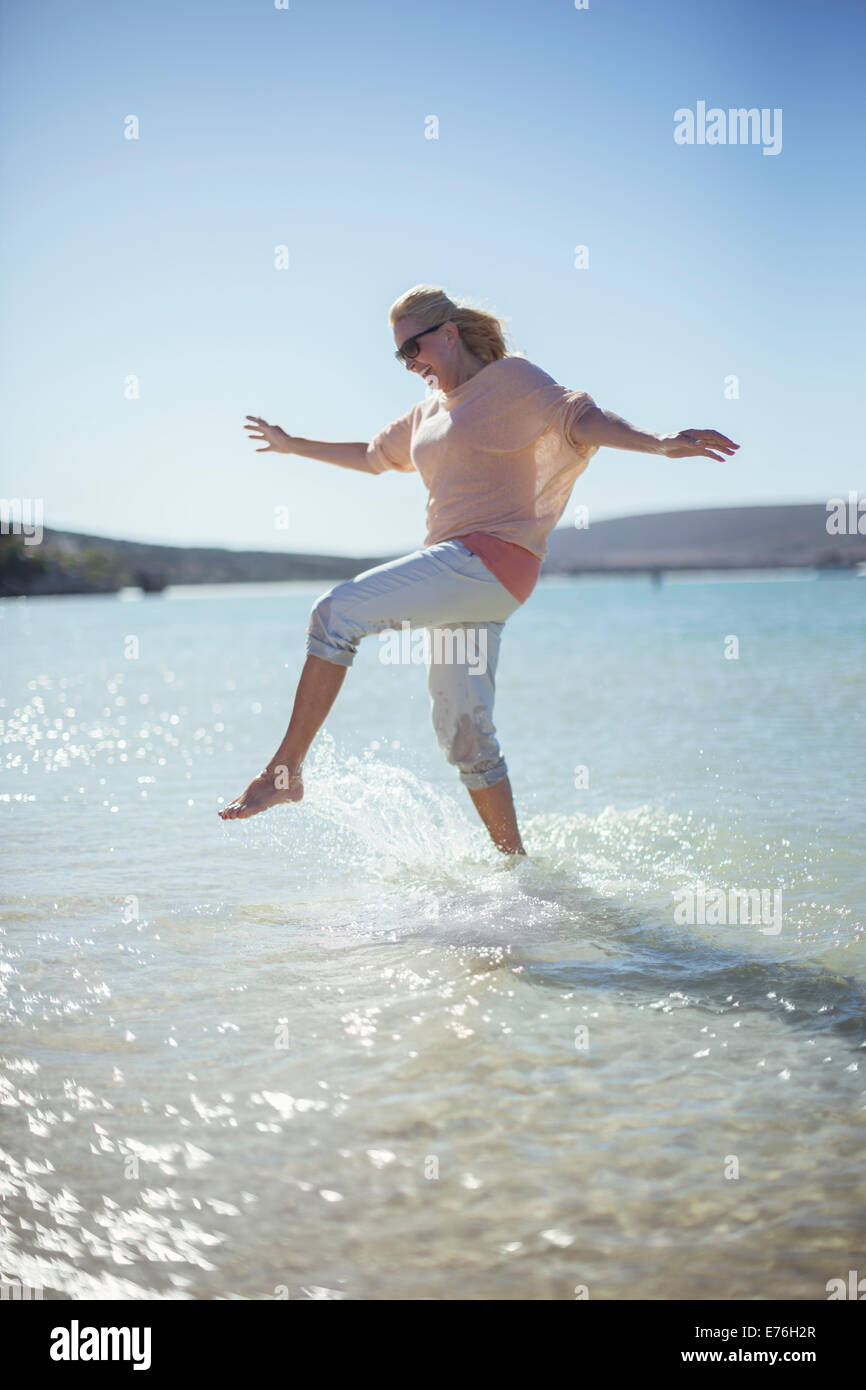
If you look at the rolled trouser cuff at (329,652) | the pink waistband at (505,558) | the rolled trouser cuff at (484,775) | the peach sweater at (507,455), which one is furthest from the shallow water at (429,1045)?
the peach sweater at (507,455)

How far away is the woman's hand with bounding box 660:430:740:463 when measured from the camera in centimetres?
389

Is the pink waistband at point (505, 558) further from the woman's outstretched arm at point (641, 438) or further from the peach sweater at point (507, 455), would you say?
the woman's outstretched arm at point (641, 438)

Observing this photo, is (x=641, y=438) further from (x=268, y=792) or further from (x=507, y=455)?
(x=268, y=792)

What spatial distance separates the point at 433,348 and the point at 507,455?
0.53 m

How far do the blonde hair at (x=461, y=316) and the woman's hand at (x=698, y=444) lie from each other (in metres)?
0.97

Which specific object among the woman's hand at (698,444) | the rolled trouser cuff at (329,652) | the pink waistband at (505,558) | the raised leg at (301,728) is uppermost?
the woman's hand at (698,444)

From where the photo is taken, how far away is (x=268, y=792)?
13.6ft

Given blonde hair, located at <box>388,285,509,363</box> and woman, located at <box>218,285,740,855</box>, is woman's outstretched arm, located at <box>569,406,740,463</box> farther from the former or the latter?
blonde hair, located at <box>388,285,509,363</box>

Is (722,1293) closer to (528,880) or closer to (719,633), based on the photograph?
(528,880)

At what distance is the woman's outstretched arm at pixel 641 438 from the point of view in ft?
12.9

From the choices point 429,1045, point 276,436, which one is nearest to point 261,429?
point 276,436

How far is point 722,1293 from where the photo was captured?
1953 millimetres

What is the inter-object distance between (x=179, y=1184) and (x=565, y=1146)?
30.2 inches

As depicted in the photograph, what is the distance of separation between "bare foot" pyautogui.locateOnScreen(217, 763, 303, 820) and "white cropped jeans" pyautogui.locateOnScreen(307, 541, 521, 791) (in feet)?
1.45
